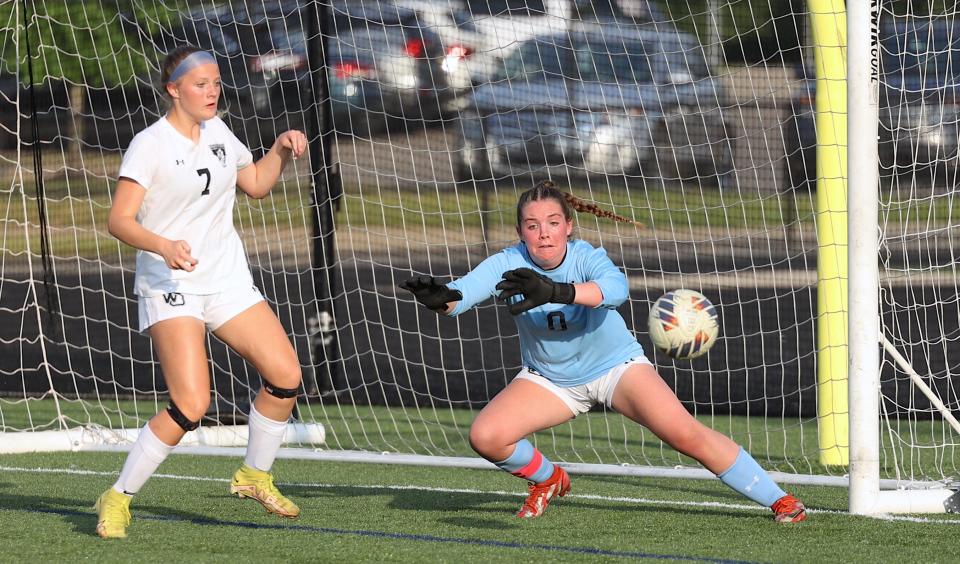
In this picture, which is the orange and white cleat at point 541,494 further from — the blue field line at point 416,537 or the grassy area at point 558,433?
the grassy area at point 558,433

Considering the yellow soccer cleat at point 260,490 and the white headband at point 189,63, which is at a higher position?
the white headband at point 189,63

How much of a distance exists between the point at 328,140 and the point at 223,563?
5707 mm

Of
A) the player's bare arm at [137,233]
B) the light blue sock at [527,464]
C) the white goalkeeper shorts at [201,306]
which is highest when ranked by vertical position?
the player's bare arm at [137,233]

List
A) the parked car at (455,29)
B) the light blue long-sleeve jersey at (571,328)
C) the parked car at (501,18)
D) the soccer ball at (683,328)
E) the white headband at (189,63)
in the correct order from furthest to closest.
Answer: the parked car at (455,29)
the parked car at (501,18)
the soccer ball at (683,328)
the light blue long-sleeve jersey at (571,328)
the white headband at (189,63)

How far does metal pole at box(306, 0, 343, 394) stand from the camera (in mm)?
9922

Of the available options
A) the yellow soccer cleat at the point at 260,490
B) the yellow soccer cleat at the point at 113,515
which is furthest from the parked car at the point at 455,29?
the yellow soccer cleat at the point at 113,515

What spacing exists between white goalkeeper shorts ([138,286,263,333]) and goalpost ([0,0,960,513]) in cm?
238

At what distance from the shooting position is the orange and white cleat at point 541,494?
18.7 ft

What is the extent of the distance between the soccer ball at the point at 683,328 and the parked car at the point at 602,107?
378 centimetres

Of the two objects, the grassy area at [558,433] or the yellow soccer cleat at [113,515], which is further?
the grassy area at [558,433]

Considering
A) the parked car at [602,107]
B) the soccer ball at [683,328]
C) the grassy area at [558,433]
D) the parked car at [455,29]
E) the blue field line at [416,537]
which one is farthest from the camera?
the parked car at [455,29]

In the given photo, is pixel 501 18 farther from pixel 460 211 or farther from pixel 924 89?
pixel 924 89

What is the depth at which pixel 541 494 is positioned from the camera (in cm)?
572

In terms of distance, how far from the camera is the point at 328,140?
1004 centimetres
